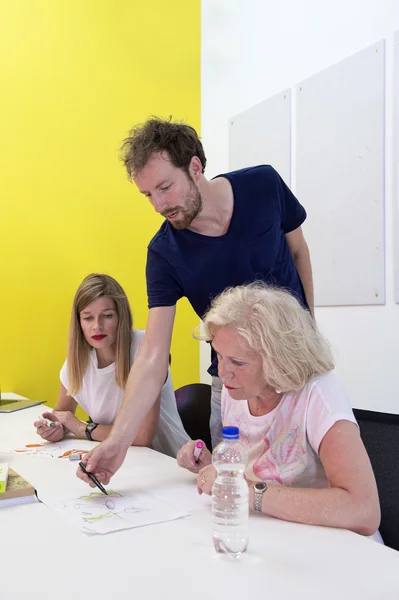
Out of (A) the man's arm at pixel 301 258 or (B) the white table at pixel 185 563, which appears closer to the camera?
(B) the white table at pixel 185 563

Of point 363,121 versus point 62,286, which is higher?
point 363,121

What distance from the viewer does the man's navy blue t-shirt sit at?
1.77 metres

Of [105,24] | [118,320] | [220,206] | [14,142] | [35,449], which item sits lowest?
[35,449]

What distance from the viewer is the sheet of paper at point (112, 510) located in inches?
45.2

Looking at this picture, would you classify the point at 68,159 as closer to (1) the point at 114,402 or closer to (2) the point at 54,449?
(1) the point at 114,402

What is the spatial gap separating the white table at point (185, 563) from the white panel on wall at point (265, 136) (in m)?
2.28

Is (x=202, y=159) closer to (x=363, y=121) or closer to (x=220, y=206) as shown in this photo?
(x=220, y=206)

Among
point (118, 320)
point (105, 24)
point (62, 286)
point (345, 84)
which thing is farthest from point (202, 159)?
point (105, 24)

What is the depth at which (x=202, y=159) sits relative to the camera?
1.81 m

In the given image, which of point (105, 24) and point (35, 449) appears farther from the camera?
point (105, 24)

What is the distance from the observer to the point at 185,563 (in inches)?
37.4

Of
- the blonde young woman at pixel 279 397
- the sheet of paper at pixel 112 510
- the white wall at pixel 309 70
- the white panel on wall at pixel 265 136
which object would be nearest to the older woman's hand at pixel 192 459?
the blonde young woman at pixel 279 397

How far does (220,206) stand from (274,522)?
945mm

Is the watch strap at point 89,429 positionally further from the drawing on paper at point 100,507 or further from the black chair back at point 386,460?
the black chair back at point 386,460
